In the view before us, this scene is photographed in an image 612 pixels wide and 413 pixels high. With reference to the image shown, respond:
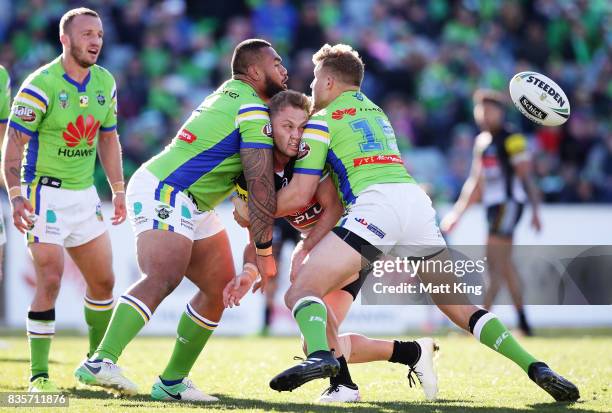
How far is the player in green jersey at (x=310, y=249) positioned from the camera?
7094 millimetres

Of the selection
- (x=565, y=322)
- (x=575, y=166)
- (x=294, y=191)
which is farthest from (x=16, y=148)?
(x=575, y=166)

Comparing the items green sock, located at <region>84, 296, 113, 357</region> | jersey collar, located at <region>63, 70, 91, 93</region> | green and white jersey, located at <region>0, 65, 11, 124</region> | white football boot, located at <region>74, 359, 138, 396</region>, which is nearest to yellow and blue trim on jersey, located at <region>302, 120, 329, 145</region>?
white football boot, located at <region>74, 359, 138, 396</region>

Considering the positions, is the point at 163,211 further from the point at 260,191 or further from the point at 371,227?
the point at 371,227

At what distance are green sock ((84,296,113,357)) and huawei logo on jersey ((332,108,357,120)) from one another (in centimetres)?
279

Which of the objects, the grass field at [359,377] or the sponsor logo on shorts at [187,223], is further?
the sponsor logo on shorts at [187,223]

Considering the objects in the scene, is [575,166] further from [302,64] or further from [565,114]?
[565,114]

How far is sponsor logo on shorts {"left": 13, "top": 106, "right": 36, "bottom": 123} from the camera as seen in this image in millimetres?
7695

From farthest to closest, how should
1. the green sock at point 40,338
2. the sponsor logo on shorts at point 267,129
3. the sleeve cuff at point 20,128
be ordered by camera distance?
the green sock at point 40,338
the sleeve cuff at point 20,128
the sponsor logo on shorts at point 267,129

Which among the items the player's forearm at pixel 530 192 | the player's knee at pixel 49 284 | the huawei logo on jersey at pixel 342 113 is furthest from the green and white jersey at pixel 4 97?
the player's forearm at pixel 530 192

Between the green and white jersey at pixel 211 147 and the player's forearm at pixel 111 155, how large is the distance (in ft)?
4.00

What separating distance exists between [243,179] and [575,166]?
37.9 feet

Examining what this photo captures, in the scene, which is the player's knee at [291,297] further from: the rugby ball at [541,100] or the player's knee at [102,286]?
the rugby ball at [541,100]

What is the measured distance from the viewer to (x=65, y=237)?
8133mm

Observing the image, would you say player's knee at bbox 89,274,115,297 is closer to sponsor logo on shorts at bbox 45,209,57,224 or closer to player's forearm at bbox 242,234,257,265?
sponsor logo on shorts at bbox 45,209,57,224
